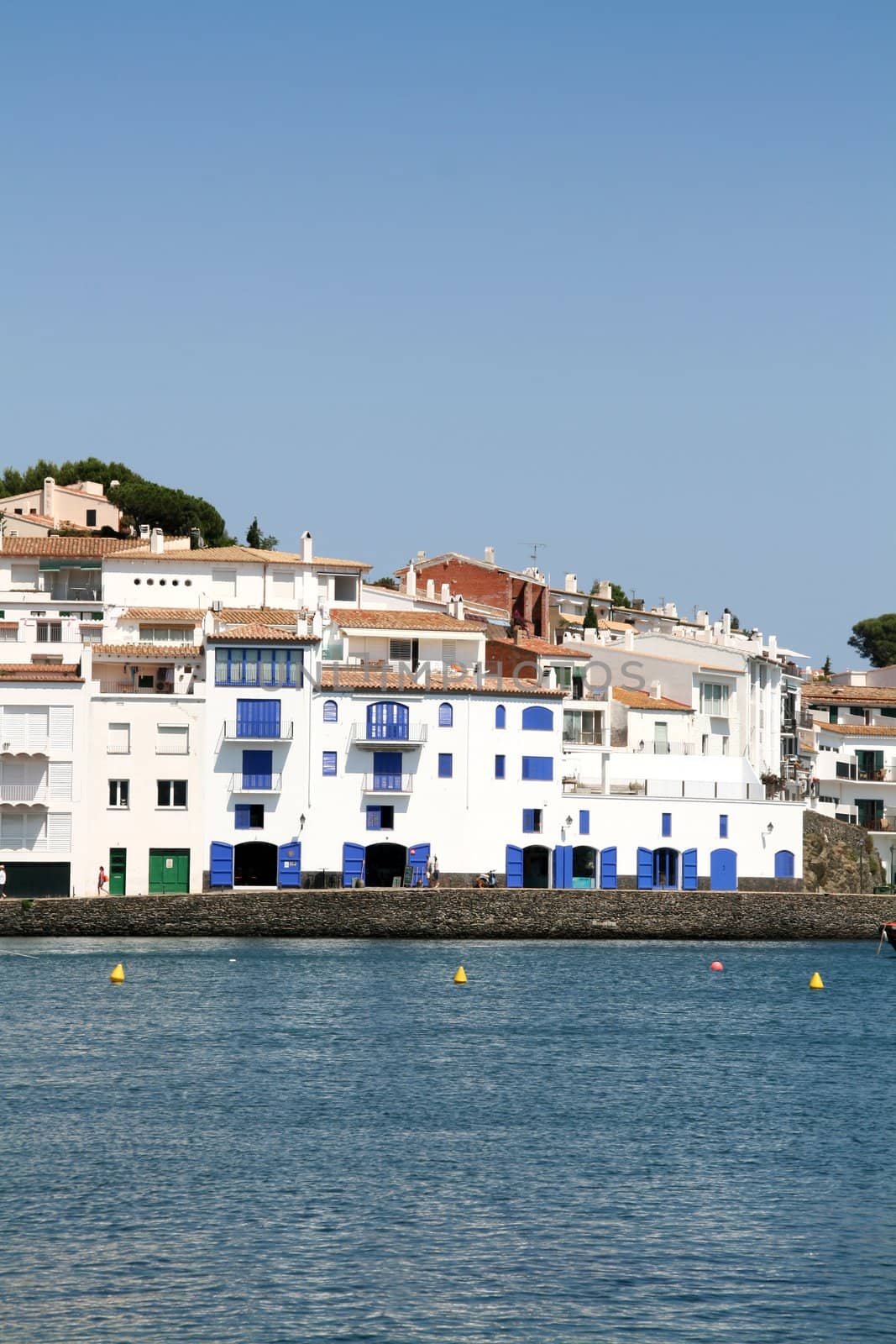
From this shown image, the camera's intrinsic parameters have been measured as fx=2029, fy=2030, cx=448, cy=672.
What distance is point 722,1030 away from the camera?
183ft

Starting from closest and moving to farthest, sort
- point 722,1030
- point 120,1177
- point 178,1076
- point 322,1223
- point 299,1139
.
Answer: point 322,1223 < point 120,1177 < point 299,1139 < point 178,1076 < point 722,1030

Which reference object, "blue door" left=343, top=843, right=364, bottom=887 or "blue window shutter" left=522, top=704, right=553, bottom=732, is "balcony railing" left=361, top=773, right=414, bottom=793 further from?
"blue window shutter" left=522, top=704, right=553, bottom=732

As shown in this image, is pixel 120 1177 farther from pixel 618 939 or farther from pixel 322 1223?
pixel 618 939

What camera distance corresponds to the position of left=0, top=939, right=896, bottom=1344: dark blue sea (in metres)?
27.6

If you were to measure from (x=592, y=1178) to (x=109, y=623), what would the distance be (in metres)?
60.9

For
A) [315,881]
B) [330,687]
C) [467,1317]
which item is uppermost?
[330,687]

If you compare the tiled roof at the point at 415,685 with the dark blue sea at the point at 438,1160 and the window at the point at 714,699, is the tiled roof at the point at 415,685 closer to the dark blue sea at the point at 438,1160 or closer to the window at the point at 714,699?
the window at the point at 714,699

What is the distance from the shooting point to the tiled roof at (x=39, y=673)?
79.9m

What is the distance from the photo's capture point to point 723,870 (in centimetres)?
8775

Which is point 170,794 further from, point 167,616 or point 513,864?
point 513,864

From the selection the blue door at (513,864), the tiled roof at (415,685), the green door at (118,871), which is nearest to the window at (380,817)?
the tiled roof at (415,685)

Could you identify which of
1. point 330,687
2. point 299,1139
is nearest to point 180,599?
point 330,687

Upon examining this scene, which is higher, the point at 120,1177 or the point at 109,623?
the point at 109,623

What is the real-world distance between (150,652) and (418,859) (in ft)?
46.7
